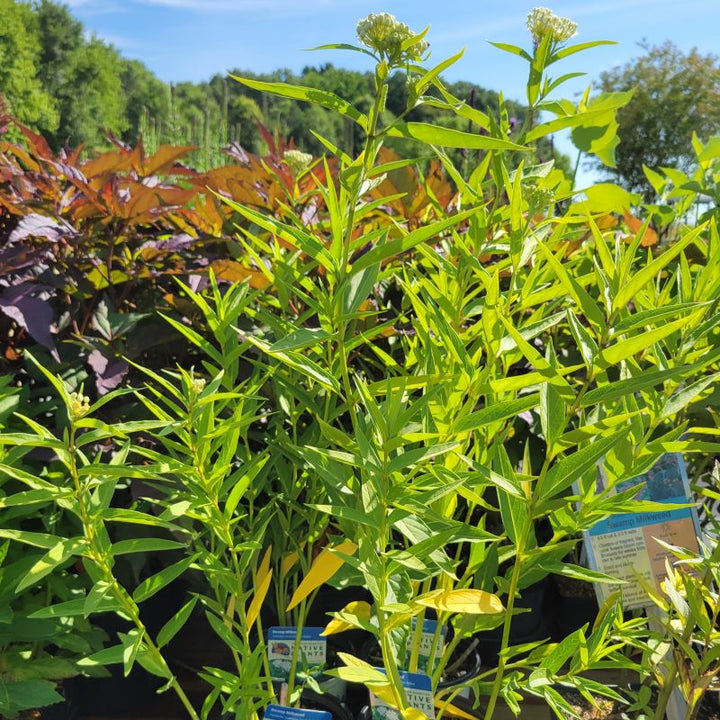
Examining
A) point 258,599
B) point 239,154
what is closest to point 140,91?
point 239,154

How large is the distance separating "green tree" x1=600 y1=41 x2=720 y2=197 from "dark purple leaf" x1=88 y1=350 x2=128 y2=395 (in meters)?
27.9

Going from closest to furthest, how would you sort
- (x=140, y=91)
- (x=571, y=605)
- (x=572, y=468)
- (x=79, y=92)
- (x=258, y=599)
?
(x=572, y=468) < (x=258, y=599) < (x=571, y=605) < (x=79, y=92) < (x=140, y=91)

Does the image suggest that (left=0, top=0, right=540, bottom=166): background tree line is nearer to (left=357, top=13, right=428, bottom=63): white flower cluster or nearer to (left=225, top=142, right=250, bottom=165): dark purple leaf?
(left=225, top=142, right=250, bottom=165): dark purple leaf

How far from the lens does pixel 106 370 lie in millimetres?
1339

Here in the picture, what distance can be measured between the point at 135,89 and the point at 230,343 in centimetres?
5887

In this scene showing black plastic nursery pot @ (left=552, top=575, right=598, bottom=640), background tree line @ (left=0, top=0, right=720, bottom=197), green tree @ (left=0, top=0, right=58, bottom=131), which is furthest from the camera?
green tree @ (left=0, top=0, right=58, bottom=131)

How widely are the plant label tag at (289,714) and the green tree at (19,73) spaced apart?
104ft

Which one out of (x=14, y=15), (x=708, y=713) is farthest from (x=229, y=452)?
(x=14, y=15)

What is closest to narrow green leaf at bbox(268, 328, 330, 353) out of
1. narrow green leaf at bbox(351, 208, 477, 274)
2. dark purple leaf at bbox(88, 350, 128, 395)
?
narrow green leaf at bbox(351, 208, 477, 274)

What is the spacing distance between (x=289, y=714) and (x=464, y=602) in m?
0.34

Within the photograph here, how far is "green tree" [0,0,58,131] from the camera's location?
2958 cm

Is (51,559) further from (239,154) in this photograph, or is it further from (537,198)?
(239,154)

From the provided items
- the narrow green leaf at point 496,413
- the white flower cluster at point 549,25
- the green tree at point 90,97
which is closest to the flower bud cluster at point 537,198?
the white flower cluster at point 549,25

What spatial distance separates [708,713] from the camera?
1.44 m
